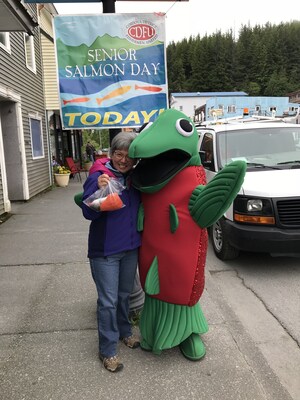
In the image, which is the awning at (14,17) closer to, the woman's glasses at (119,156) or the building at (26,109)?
the building at (26,109)

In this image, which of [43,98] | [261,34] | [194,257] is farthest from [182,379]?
[261,34]

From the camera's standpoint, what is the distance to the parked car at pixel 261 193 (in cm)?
441

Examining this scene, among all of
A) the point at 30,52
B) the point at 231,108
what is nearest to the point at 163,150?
the point at 30,52

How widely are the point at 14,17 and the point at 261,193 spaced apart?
12.3ft

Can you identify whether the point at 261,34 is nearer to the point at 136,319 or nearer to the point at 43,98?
the point at 43,98

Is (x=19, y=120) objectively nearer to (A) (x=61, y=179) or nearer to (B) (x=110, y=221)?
(A) (x=61, y=179)

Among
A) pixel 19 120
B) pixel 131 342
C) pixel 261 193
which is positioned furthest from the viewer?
pixel 19 120

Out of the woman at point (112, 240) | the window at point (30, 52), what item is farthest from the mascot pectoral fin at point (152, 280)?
the window at point (30, 52)

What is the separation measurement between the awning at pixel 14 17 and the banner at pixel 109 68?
1598 mm

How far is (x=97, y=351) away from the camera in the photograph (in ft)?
9.57

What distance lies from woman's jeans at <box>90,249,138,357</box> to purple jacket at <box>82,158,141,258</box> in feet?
0.24

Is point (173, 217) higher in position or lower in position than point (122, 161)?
lower

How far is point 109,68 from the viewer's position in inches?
125

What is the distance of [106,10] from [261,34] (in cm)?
11190
